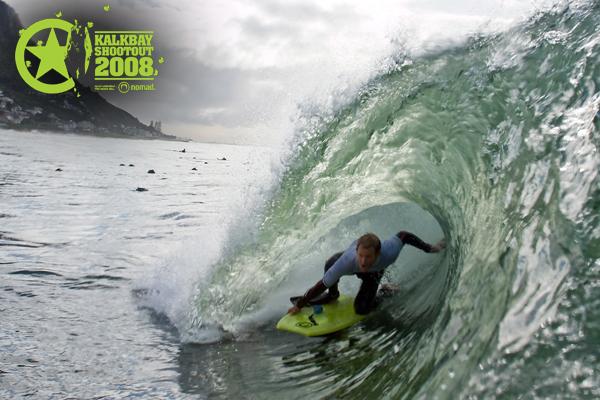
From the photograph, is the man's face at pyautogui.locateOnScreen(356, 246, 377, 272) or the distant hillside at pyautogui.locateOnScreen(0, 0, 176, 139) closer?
the man's face at pyautogui.locateOnScreen(356, 246, 377, 272)

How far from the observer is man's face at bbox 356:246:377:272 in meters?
5.92

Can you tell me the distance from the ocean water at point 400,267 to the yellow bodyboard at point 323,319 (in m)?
0.13

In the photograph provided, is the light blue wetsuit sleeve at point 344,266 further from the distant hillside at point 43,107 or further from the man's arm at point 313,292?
the distant hillside at point 43,107

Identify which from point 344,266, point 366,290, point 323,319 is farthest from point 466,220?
point 323,319

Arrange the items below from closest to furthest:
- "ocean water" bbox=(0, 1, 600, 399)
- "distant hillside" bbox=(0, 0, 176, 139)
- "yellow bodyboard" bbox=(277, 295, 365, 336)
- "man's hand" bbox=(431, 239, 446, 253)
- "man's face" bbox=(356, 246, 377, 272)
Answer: "ocean water" bbox=(0, 1, 600, 399) → "man's face" bbox=(356, 246, 377, 272) → "yellow bodyboard" bbox=(277, 295, 365, 336) → "man's hand" bbox=(431, 239, 446, 253) → "distant hillside" bbox=(0, 0, 176, 139)

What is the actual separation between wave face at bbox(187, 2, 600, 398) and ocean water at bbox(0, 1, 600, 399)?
2cm

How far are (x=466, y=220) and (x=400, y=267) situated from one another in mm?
3717

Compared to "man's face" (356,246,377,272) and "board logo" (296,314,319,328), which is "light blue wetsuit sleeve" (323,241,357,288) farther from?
"board logo" (296,314,319,328)

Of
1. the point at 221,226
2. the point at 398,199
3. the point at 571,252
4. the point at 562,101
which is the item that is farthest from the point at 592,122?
the point at 221,226

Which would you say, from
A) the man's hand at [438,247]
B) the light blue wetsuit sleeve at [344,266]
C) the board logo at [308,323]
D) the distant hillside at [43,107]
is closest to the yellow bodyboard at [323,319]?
the board logo at [308,323]

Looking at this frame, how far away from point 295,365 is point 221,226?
10.2ft

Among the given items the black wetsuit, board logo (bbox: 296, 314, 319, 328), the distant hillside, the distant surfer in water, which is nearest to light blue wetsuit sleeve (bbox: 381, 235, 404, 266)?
the distant surfer in water

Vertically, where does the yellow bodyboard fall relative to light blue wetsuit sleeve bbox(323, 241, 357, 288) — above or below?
below

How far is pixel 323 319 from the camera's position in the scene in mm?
6941
